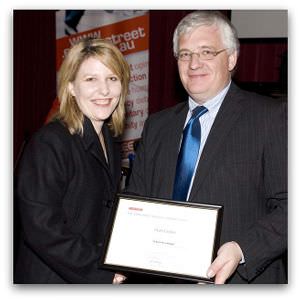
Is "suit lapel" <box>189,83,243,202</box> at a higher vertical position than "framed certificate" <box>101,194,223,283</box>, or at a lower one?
higher

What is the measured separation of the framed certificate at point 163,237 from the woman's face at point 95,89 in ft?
1.49

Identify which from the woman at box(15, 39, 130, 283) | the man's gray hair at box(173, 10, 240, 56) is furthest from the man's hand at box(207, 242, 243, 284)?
the man's gray hair at box(173, 10, 240, 56)

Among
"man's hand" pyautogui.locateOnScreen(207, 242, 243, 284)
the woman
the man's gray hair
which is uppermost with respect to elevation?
the man's gray hair

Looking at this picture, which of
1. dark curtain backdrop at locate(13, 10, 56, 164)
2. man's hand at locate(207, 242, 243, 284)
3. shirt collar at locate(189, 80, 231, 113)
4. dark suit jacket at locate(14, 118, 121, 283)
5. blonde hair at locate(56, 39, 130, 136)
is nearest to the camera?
man's hand at locate(207, 242, 243, 284)

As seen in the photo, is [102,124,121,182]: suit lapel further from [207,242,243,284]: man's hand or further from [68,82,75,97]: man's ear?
[207,242,243,284]: man's hand

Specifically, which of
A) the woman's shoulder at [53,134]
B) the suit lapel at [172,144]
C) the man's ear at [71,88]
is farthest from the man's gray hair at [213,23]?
the woman's shoulder at [53,134]

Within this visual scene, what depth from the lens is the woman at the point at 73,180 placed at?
2.09 meters

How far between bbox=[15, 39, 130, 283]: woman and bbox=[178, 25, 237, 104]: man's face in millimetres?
316

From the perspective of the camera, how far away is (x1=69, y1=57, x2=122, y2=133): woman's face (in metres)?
2.23

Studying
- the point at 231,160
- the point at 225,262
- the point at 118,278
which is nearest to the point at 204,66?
the point at 231,160

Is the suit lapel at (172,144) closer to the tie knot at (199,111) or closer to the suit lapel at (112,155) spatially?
the tie knot at (199,111)

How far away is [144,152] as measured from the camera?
2.49 m

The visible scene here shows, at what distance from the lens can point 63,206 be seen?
2160mm

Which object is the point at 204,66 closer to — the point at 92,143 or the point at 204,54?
the point at 204,54
